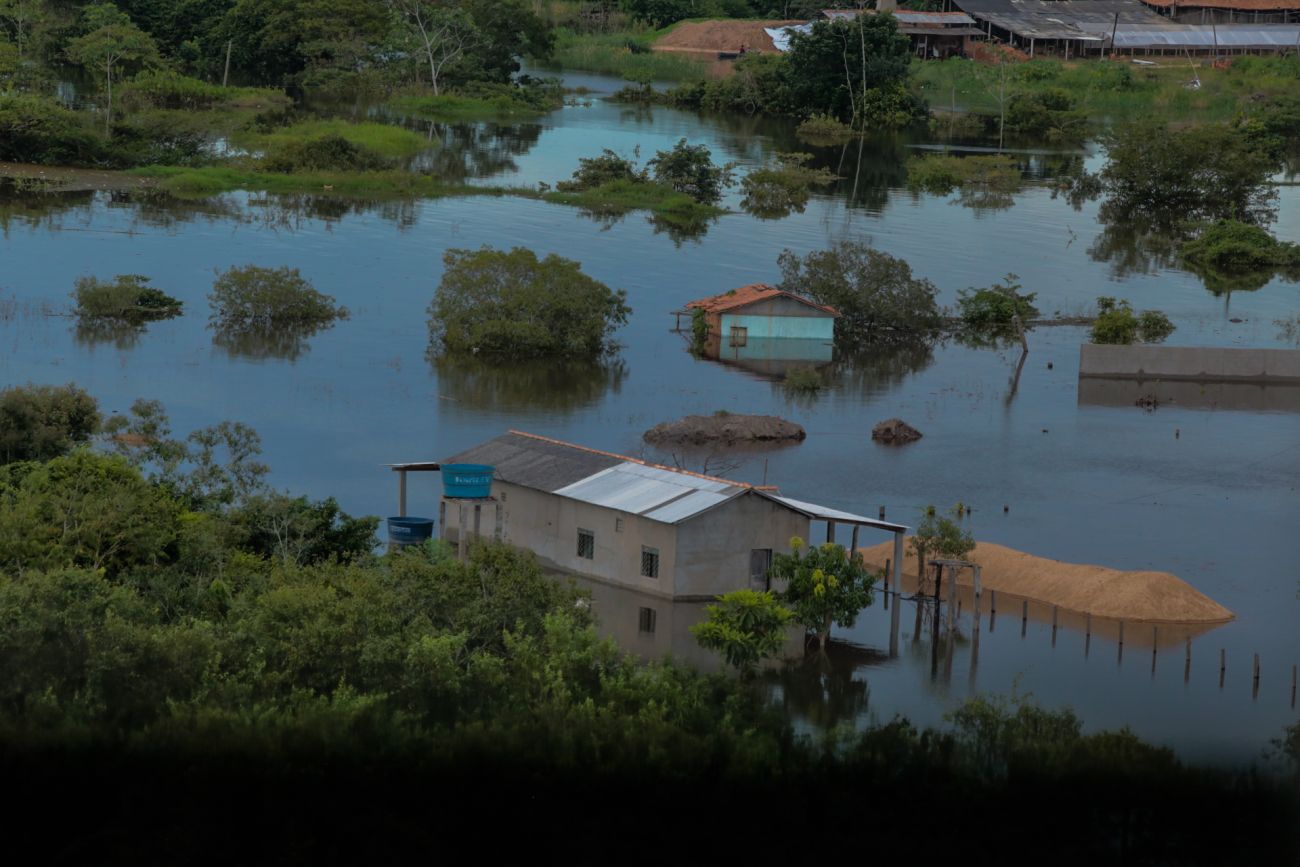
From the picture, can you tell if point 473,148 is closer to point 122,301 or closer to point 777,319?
point 777,319

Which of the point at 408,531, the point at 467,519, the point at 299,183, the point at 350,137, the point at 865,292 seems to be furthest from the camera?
the point at 350,137

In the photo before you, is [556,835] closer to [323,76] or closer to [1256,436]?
[1256,436]

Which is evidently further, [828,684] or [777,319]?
[777,319]

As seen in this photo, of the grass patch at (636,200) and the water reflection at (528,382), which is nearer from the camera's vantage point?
the water reflection at (528,382)

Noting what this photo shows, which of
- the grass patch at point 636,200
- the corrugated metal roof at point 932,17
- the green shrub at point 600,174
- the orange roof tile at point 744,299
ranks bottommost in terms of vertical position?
the orange roof tile at point 744,299

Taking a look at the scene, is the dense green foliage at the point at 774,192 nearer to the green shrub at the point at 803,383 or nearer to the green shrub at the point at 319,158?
the green shrub at the point at 319,158

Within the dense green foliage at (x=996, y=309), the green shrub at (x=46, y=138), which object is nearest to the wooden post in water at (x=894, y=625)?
the dense green foliage at (x=996, y=309)

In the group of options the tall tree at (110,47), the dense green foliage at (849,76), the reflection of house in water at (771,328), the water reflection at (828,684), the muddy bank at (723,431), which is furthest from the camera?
the dense green foliage at (849,76)

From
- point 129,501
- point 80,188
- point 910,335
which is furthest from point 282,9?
point 129,501

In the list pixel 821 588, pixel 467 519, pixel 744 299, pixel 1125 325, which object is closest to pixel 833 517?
pixel 821 588
